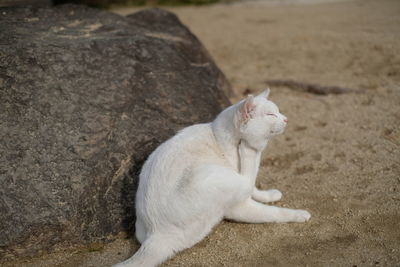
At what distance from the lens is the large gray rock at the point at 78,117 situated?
3.14 metres

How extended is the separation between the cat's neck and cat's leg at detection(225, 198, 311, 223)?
0.36 m

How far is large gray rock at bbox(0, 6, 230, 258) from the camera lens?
10.3 feet

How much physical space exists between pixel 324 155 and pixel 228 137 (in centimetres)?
159

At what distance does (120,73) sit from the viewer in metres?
3.92

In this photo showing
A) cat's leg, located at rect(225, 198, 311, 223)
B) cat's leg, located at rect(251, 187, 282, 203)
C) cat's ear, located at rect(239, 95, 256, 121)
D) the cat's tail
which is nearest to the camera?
the cat's tail

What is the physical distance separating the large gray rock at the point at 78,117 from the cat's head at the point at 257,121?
1058 mm

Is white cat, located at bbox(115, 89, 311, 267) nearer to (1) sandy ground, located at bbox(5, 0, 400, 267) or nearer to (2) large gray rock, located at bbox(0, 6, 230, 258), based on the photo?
(1) sandy ground, located at bbox(5, 0, 400, 267)

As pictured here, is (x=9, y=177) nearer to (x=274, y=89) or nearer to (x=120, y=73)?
(x=120, y=73)

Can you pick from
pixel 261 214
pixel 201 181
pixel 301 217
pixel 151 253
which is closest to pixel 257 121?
pixel 201 181

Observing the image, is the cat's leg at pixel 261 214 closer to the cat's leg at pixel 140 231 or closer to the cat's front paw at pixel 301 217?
the cat's front paw at pixel 301 217

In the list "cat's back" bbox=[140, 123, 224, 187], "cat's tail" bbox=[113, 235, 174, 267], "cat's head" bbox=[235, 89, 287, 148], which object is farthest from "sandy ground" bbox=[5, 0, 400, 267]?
"cat's head" bbox=[235, 89, 287, 148]

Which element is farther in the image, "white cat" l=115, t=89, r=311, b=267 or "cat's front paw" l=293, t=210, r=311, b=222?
"cat's front paw" l=293, t=210, r=311, b=222

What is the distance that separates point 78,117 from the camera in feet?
11.5

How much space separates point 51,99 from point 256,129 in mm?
1782
